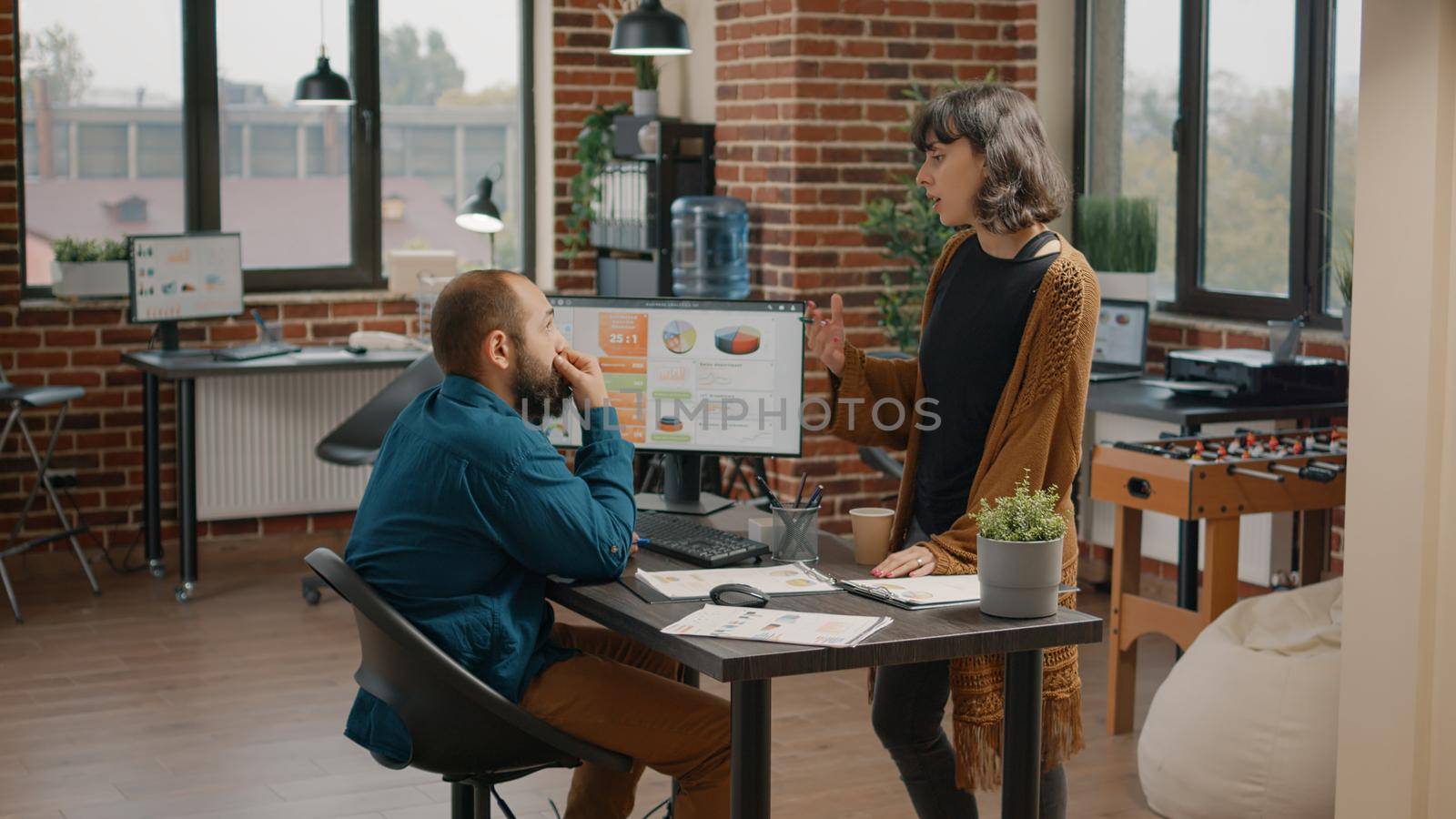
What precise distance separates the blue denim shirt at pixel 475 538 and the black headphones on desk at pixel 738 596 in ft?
0.59

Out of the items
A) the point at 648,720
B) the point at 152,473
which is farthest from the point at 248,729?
the point at 648,720

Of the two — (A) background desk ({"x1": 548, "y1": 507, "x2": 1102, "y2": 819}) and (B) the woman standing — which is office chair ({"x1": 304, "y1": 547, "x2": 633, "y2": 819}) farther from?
(B) the woman standing

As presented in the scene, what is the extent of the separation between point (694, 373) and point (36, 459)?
358 centimetres

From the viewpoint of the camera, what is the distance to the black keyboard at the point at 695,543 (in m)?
2.80

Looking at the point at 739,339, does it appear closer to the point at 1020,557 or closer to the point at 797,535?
→ the point at 797,535

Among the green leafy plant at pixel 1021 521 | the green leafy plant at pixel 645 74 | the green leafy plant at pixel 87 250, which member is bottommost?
the green leafy plant at pixel 1021 521

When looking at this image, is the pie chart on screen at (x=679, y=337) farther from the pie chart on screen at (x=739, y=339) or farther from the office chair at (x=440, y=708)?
the office chair at (x=440, y=708)

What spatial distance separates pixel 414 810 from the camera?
12.1 ft

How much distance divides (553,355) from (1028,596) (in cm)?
85

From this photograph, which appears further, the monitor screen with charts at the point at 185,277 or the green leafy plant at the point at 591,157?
the green leafy plant at the point at 591,157

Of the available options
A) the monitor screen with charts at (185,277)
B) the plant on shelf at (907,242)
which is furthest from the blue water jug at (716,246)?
the monitor screen with charts at (185,277)

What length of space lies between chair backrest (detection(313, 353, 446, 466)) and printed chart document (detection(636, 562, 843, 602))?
10.5 ft

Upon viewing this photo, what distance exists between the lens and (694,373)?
3.24m

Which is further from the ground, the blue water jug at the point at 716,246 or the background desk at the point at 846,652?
the blue water jug at the point at 716,246
